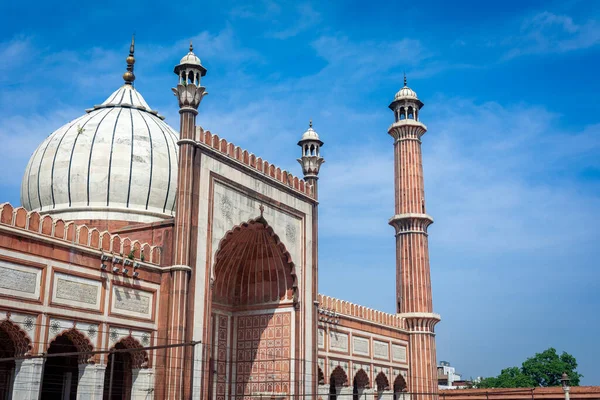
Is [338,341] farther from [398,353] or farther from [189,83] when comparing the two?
[189,83]

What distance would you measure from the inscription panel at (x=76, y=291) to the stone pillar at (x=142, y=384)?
5.20ft

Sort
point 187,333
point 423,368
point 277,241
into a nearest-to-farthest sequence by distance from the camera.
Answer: point 187,333 < point 277,241 < point 423,368

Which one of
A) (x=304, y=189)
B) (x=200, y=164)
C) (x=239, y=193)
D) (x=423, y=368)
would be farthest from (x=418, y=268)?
(x=200, y=164)

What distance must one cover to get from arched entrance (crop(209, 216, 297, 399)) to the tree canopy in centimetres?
2512

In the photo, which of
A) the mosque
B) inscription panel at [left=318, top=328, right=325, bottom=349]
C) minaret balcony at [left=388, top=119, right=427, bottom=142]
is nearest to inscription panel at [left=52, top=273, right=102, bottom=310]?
the mosque

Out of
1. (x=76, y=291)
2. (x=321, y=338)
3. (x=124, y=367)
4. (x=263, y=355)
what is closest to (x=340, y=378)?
(x=321, y=338)

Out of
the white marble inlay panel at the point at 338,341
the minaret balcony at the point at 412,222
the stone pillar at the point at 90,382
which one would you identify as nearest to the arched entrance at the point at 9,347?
the stone pillar at the point at 90,382

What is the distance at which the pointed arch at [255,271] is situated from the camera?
1683 centimetres

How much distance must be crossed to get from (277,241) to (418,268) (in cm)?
804

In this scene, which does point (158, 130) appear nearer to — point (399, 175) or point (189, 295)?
point (189, 295)

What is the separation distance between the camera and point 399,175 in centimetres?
2439

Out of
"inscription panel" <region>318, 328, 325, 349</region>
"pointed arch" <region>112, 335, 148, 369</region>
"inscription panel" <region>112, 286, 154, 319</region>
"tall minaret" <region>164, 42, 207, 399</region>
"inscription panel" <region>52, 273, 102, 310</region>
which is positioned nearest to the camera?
"inscription panel" <region>52, 273, 102, 310</region>

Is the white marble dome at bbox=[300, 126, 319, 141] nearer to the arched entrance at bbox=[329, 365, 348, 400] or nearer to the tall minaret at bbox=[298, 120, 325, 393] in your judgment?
the tall minaret at bbox=[298, 120, 325, 393]

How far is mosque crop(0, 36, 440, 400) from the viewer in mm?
11656
